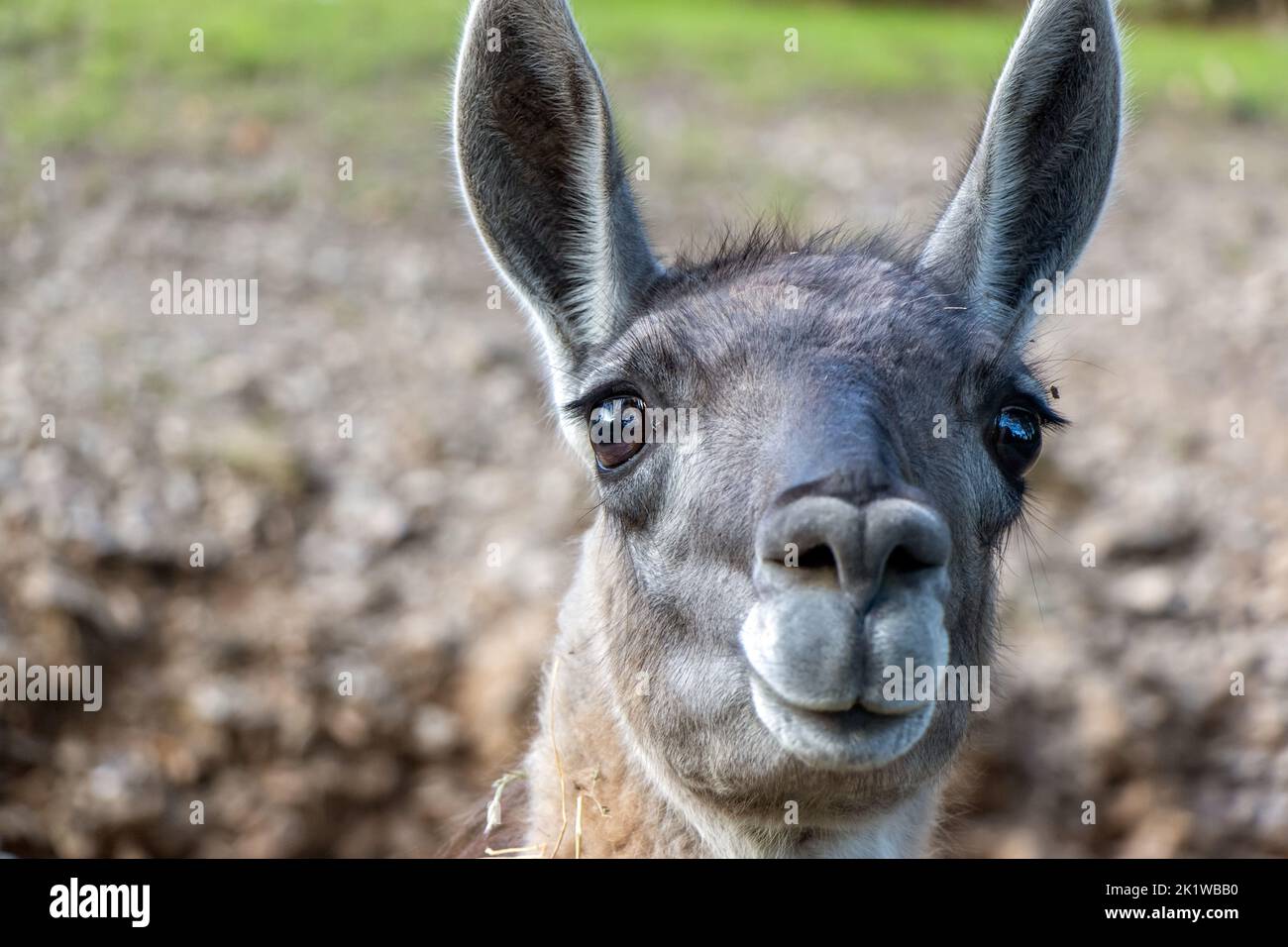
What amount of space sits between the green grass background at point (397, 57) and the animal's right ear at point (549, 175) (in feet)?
22.1

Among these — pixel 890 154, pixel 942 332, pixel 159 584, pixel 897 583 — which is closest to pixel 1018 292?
pixel 942 332

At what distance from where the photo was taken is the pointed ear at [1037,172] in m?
5.37

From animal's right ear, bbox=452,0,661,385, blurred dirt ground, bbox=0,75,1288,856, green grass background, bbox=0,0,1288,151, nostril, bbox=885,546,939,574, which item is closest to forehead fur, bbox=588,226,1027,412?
animal's right ear, bbox=452,0,661,385

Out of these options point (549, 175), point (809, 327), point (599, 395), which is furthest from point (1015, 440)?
point (549, 175)

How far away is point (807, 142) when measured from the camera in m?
17.1

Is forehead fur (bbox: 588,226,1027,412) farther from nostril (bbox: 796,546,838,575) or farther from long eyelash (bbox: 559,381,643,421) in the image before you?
nostril (bbox: 796,546,838,575)

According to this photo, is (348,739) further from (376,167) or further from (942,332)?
(376,167)

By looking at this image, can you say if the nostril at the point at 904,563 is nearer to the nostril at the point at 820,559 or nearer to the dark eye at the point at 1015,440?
the nostril at the point at 820,559

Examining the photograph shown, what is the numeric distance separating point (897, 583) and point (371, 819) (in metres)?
6.81

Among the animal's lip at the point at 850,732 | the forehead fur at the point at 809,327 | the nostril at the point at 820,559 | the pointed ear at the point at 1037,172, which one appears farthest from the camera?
the pointed ear at the point at 1037,172

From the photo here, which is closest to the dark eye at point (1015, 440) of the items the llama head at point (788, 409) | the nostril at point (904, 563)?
the llama head at point (788, 409)

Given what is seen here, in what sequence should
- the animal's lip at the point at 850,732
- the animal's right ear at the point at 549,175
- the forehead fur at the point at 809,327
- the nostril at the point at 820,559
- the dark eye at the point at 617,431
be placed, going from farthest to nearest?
the animal's right ear at the point at 549,175 < the dark eye at the point at 617,431 < the forehead fur at the point at 809,327 < the animal's lip at the point at 850,732 < the nostril at the point at 820,559

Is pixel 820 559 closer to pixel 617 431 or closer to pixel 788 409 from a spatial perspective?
pixel 788 409

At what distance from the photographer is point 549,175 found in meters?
5.50
